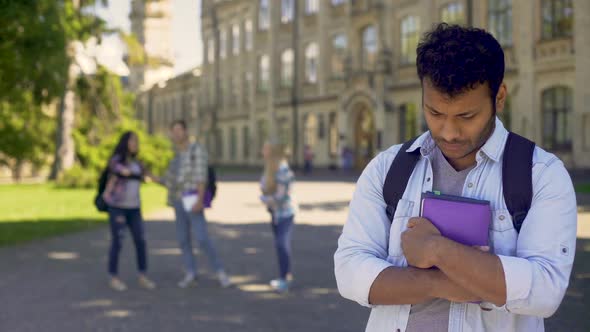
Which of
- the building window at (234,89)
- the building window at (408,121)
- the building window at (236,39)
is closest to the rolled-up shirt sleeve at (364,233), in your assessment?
the building window at (408,121)

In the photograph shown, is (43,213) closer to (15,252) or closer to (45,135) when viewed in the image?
(15,252)

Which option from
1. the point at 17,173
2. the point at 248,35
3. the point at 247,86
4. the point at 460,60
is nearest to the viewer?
the point at 460,60

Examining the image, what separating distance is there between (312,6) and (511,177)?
42216 millimetres

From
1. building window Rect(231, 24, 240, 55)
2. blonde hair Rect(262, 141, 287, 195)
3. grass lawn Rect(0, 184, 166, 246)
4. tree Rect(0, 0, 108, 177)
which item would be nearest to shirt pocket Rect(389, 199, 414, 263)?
blonde hair Rect(262, 141, 287, 195)

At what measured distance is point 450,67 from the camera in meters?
1.84

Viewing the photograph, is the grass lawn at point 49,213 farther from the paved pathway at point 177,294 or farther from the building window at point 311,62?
the building window at point 311,62

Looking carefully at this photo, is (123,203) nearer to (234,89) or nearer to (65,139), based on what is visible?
(65,139)

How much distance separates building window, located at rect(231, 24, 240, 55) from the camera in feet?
176

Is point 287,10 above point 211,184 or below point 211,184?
above

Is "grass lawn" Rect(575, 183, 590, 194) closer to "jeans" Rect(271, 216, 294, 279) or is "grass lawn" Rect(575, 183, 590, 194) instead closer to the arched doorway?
"jeans" Rect(271, 216, 294, 279)

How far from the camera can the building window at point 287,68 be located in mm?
45156

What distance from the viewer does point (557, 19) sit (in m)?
26.9

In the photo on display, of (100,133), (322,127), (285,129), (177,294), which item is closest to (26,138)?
(100,133)

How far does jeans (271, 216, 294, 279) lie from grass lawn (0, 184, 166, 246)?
5.83 meters
